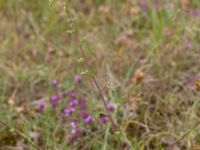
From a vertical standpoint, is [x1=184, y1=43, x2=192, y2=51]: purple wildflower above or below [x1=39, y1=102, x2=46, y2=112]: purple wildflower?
above

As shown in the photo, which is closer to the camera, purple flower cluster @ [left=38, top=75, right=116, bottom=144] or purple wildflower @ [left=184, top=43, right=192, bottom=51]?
purple flower cluster @ [left=38, top=75, right=116, bottom=144]

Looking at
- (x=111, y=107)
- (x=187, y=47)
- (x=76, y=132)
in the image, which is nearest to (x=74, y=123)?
(x=76, y=132)

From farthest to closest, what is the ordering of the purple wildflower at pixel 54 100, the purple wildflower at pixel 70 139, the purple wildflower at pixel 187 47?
the purple wildflower at pixel 187 47, the purple wildflower at pixel 54 100, the purple wildflower at pixel 70 139

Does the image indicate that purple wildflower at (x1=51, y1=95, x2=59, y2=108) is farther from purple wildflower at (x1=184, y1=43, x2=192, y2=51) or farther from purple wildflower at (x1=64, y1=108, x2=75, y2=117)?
purple wildflower at (x1=184, y1=43, x2=192, y2=51)

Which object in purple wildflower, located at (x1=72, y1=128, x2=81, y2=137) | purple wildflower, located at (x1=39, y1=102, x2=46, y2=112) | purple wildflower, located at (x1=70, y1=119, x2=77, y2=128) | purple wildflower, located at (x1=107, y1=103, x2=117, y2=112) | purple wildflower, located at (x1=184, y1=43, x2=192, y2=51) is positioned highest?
purple wildflower, located at (x1=184, y1=43, x2=192, y2=51)

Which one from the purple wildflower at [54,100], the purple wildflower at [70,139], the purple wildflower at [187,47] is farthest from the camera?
the purple wildflower at [187,47]

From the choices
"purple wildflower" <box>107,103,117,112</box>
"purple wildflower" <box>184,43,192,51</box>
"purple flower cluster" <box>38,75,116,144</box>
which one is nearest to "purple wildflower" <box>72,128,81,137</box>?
"purple flower cluster" <box>38,75,116,144</box>

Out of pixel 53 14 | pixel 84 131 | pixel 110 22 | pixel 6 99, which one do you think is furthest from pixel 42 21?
pixel 84 131

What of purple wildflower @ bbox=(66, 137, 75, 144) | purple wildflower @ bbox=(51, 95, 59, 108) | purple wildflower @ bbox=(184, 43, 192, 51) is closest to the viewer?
purple wildflower @ bbox=(66, 137, 75, 144)

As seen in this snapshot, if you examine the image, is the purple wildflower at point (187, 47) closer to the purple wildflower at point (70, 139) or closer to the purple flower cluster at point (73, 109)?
the purple flower cluster at point (73, 109)

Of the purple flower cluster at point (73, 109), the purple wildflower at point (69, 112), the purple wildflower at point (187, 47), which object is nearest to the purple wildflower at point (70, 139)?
the purple flower cluster at point (73, 109)

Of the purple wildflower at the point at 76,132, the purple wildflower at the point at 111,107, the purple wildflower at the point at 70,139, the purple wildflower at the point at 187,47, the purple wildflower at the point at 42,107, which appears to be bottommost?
the purple wildflower at the point at 70,139
